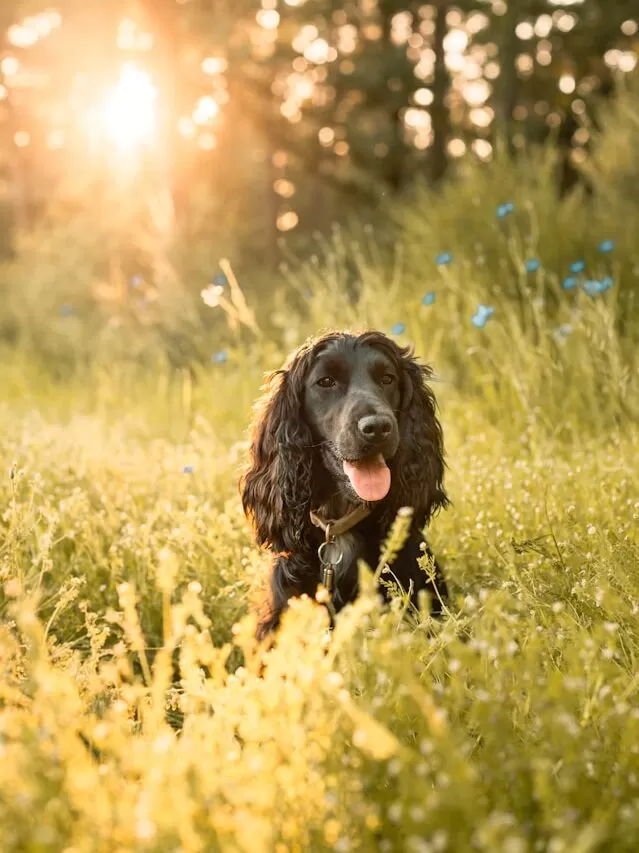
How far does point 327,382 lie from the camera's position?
3.53 meters

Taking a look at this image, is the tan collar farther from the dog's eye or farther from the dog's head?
the dog's eye

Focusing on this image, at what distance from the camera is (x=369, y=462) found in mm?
3316

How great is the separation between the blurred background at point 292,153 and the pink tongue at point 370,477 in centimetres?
385

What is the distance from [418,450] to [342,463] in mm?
373

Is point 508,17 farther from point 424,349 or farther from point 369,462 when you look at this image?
point 369,462

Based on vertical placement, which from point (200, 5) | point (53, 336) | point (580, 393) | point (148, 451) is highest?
point (200, 5)

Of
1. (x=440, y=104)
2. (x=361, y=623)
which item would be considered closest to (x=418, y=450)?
(x=361, y=623)

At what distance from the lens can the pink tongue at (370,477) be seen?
3.24 m

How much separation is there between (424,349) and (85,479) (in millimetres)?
2793

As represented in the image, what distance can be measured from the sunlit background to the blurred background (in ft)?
0.15

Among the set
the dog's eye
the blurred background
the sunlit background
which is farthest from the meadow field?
the sunlit background

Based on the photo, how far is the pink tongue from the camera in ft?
10.6

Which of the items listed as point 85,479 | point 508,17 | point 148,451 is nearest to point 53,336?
point 148,451

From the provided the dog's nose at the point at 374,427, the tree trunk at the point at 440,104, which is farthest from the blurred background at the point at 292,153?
the dog's nose at the point at 374,427
